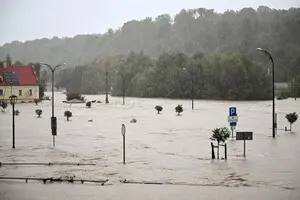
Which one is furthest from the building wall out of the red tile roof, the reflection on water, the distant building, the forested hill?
the reflection on water

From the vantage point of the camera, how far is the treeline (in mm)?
97688

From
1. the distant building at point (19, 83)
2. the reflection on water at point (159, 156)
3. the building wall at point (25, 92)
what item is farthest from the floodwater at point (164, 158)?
the building wall at point (25, 92)

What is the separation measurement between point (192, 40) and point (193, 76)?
53.4 meters

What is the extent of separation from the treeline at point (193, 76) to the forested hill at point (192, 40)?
6.49 m

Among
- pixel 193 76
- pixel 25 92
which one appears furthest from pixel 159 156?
pixel 193 76

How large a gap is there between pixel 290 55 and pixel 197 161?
77163mm

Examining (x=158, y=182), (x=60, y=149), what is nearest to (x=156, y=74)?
(x=60, y=149)

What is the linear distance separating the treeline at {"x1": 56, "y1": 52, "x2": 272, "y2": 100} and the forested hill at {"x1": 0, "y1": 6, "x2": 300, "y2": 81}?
6.49 metres

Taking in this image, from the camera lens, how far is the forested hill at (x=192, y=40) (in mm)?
85931

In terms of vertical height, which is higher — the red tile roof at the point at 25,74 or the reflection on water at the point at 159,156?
the red tile roof at the point at 25,74

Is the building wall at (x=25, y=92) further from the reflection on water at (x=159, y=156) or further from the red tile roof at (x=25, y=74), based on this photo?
the reflection on water at (x=159, y=156)

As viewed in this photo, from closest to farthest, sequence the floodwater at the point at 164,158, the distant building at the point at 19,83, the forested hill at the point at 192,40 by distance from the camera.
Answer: the floodwater at the point at 164,158, the distant building at the point at 19,83, the forested hill at the point at 192,40

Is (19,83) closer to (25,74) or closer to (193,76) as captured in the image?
(25,74)

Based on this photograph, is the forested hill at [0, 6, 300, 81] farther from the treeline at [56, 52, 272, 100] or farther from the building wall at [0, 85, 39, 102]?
the treeline at [56, 52, 272, 100]
